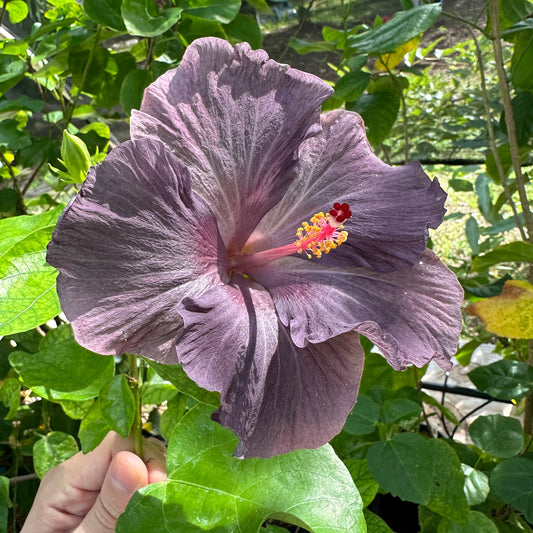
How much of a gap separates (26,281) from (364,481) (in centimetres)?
64

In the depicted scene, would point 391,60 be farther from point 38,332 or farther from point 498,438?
point 38,332

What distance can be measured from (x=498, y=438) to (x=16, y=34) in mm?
2002

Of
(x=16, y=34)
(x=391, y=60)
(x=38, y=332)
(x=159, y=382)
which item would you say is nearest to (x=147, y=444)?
(x=159, y=382)

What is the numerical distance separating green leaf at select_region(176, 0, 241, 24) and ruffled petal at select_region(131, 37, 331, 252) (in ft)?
1.19

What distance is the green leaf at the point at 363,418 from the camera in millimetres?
966

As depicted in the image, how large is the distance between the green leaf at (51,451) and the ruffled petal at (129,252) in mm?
491

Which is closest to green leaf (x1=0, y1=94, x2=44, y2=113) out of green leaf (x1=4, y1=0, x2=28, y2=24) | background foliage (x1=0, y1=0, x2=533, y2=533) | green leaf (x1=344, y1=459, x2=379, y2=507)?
background foliage (x1=0, y1=0, x2=533, y2=533)

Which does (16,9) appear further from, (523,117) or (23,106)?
(523,117)

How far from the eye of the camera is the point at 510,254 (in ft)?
3.58

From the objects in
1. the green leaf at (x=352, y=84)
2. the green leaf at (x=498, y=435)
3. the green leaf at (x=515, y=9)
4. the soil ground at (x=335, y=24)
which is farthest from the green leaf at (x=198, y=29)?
Answer: the soil ground at (x=335, y=24)

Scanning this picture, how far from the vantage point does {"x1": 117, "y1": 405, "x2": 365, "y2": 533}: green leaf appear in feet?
2.18

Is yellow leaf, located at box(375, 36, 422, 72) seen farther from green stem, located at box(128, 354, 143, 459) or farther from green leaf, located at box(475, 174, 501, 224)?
green stem, located at box(128, 354, 143, 459)

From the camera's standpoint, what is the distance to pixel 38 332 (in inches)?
47.6

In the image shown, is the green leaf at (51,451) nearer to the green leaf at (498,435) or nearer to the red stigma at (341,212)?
the red stigma at (341,212)
